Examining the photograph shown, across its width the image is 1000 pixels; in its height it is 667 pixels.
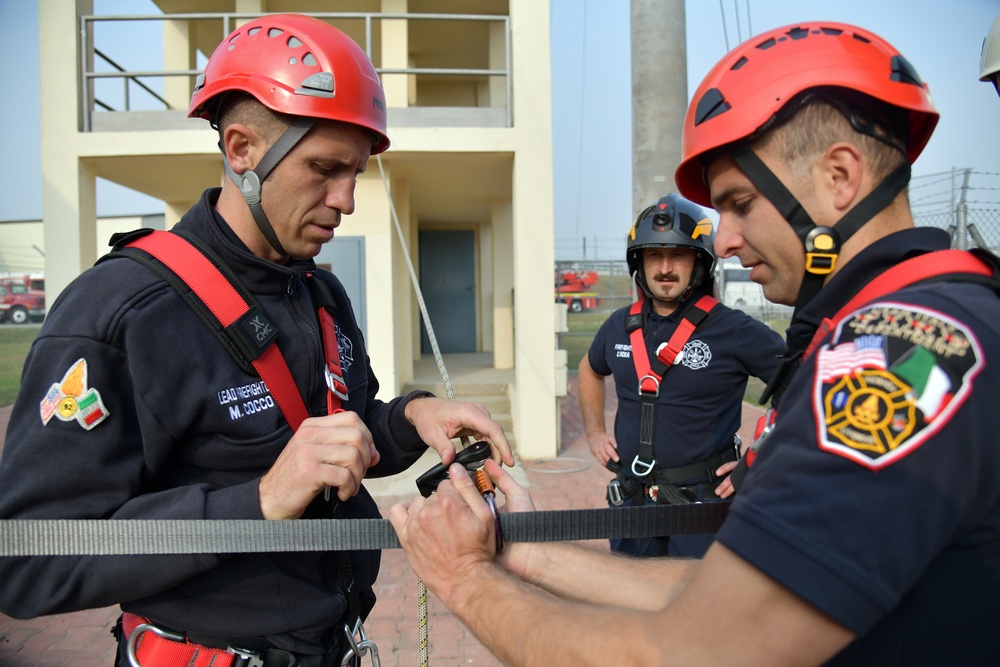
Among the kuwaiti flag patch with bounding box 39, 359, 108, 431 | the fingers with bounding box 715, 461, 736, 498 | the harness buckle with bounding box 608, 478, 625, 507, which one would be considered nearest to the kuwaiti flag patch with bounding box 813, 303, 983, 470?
the kuwaiti flag patch with bounding box 39, 359, 108, 431

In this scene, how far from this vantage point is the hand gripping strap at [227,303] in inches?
60.9

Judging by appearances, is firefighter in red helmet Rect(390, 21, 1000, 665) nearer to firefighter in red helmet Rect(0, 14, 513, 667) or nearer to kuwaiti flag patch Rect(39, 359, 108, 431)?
firefighter in red helmet Rect(0, 14, 513, 667)

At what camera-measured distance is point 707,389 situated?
3.58m

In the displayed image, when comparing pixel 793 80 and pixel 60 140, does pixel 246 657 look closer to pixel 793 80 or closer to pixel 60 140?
pixel 793 80

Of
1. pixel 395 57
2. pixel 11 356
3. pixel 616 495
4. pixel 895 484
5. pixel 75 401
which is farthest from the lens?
pixel 11 356

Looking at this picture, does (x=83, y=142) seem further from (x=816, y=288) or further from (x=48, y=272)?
(x=816, y=288)

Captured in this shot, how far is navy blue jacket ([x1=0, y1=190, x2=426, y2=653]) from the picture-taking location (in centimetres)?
134

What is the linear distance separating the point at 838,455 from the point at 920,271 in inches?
17.5

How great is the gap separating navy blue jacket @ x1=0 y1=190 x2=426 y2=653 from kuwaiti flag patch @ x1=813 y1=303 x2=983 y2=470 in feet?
3.85

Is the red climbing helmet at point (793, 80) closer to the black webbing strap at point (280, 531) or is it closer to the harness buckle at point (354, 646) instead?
the black webbing strap at point (280, 531)

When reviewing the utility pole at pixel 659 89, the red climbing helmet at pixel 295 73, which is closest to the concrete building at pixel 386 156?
the utility pole at pixel 659 89

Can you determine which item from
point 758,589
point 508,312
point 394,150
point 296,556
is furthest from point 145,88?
point 758,589

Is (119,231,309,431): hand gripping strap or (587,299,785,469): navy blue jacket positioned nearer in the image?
(119,231,309,431): hand gripping strap

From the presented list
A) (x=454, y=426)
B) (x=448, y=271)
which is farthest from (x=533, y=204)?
(x=448, y=271)
